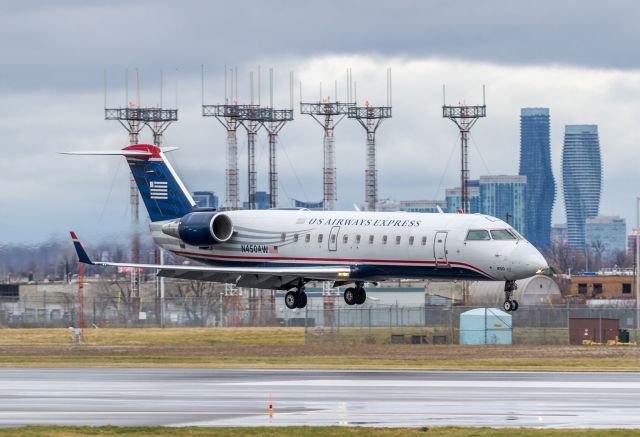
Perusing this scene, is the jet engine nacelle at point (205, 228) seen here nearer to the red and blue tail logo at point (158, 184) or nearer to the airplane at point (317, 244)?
the airplane at point (317, 244)

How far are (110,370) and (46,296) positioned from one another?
157 feet

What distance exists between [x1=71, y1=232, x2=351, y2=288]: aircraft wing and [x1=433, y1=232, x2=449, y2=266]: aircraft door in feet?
13.7

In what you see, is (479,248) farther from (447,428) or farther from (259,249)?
(447,428)

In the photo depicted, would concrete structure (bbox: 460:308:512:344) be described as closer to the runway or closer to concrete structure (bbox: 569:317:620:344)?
concrete structure (bbox: 569:317:620:344)

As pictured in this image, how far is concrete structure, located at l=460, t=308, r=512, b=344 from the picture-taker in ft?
247

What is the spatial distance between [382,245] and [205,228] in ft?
29.2

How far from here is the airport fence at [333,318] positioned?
7750cm

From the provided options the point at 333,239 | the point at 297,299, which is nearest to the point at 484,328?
the point at 297,299

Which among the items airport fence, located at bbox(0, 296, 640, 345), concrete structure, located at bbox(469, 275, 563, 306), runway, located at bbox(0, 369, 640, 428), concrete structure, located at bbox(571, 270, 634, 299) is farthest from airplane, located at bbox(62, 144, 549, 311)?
concrete structure, located at bbox(571, 270, 634, 299)

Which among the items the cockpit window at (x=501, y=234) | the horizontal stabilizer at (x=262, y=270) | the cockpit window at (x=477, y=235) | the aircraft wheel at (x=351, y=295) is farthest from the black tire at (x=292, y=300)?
the cockpit window at (x=501, y=234)

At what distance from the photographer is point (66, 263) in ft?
263

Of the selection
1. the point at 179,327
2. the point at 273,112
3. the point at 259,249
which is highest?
the point at 273,112

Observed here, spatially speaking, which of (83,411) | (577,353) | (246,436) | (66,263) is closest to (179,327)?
(66,263)

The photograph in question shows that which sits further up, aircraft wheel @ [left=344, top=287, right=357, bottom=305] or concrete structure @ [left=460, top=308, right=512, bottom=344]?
aircraft wheel @ [left=344, top=287, right=357, bottom=305]
